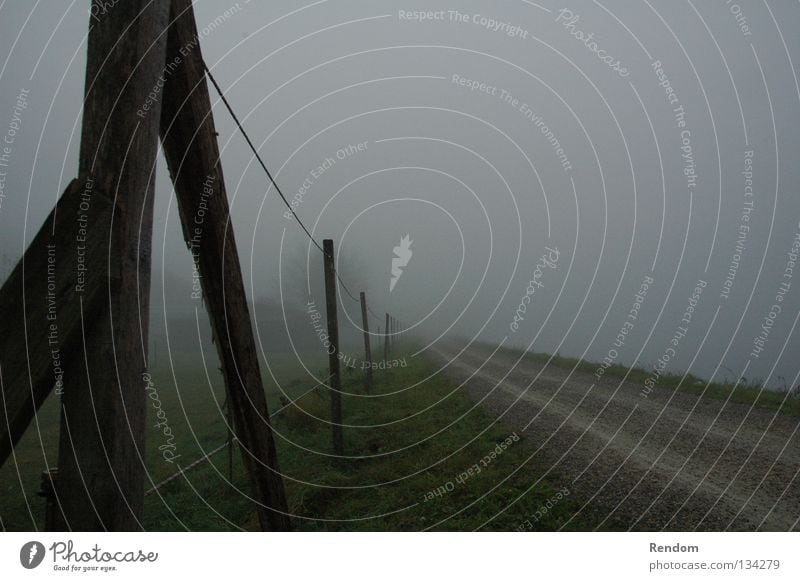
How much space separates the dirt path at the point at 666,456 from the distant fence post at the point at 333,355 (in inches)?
118

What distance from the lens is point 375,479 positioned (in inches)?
257

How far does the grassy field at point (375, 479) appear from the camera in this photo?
498 cm

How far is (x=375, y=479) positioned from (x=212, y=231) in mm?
4790

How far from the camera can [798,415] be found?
7695 millimetres

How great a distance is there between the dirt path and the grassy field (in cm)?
50

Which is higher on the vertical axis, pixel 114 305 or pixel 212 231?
pixel 212 231

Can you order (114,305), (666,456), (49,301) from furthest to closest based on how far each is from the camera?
(666,456), (114,305), (49,301)

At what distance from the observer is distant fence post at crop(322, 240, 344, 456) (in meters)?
8.18
